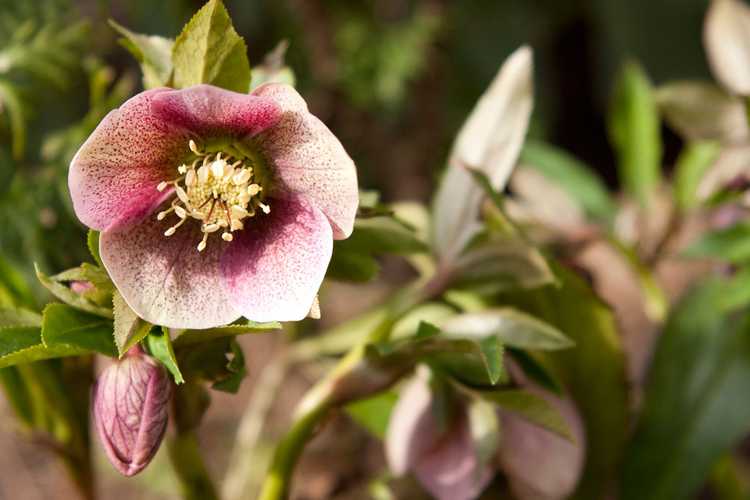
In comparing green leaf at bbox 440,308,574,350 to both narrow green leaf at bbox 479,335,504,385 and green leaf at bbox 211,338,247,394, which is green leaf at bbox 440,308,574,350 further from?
green leaf at bbox 211,338,247,394

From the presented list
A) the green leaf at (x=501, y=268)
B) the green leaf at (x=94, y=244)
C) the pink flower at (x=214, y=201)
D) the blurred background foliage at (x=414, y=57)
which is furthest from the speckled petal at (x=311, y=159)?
the blurred background foliage at (x=414, y=57)

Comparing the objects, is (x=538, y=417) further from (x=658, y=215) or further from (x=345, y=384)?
(x=658, y=215)

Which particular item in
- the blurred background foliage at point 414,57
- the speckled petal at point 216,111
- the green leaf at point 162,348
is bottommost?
the blurred background foliage at point 414,57

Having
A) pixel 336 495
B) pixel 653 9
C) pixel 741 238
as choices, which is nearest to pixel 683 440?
pixel 741 238

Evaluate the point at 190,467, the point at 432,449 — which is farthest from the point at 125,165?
the point at 432,449

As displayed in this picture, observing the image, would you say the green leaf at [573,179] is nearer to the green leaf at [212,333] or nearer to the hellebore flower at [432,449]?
the hellebore flower at [432,449]
